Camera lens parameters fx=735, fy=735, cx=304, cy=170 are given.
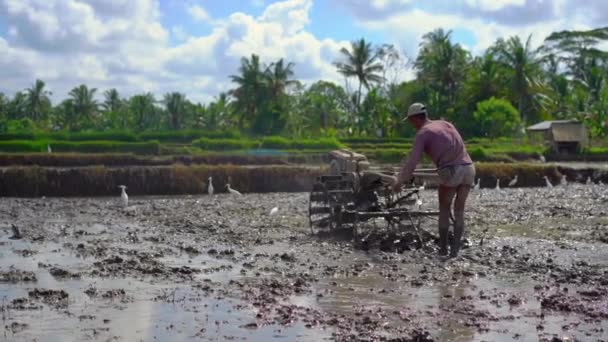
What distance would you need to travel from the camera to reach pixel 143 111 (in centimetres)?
7681

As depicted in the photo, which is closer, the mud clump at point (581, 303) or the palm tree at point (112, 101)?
the mud clump at point (581, 303)

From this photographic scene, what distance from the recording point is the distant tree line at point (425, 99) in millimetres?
58388

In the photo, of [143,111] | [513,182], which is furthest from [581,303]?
[143,111]

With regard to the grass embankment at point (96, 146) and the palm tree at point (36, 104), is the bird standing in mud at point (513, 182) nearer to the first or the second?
the grass embankment at point (96, 146)

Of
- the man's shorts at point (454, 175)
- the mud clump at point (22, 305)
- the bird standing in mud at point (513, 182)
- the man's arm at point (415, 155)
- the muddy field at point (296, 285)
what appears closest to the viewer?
the muddy field at point (296, 285)

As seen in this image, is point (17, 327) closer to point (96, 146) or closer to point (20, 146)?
point (20, 146)

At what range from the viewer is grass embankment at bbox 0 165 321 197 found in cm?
2875

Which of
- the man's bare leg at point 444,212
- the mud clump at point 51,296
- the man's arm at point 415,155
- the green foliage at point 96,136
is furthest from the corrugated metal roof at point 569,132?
the mud clump at point 51,296

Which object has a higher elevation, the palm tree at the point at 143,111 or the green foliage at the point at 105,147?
the palm tree at the point at 143,111

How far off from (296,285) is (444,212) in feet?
9.49

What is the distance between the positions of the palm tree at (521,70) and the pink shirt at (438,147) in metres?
50.7

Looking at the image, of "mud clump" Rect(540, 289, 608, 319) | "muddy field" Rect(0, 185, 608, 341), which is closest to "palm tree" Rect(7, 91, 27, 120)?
"muddy field" Rect(0, 185, 608, 341)

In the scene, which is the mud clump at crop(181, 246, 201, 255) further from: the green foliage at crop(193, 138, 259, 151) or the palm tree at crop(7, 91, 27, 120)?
the palm tree at crop(7, 91, 27, 120)

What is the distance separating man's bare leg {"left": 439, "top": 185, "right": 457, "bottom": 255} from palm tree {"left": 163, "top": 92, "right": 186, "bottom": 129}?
64813 millimetres
